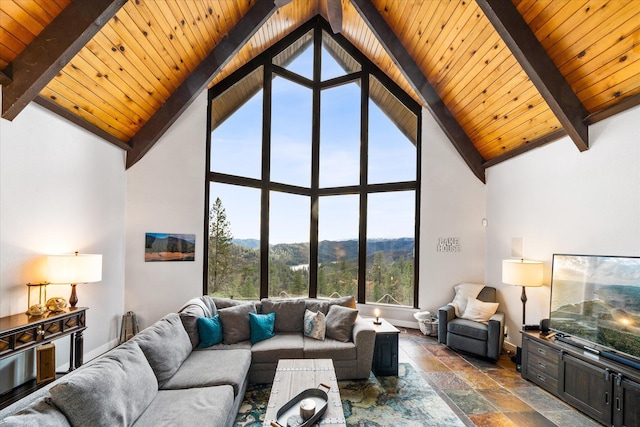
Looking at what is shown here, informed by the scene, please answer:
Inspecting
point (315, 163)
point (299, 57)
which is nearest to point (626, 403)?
point (315, 163)

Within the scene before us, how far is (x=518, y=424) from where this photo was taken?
2.79 meters

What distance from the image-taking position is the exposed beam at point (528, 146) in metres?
3.89

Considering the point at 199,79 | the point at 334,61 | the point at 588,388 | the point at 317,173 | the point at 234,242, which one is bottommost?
the point at 588,388

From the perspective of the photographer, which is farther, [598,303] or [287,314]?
[287,314]

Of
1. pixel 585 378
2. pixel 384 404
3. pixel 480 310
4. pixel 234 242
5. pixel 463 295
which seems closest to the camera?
pixel 585 378

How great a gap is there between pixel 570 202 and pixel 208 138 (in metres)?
5.27

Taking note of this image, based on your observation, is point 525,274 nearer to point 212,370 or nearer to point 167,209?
point 212,370

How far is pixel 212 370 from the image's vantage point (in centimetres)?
280

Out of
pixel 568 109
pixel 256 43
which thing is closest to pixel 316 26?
pixel 256 43

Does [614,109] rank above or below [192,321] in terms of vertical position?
above

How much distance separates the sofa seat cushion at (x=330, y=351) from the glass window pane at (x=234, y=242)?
2245 mm

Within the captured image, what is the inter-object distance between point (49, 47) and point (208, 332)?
3.13 m

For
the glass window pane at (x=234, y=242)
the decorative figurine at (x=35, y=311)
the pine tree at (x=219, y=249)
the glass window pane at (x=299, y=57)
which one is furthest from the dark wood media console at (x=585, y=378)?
the glass window pane at (x=299, y=57)

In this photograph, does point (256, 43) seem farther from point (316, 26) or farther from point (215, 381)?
point (215, 381)
